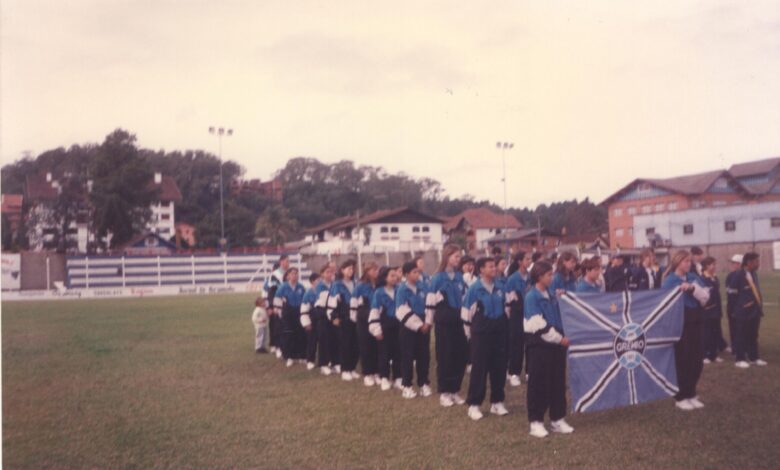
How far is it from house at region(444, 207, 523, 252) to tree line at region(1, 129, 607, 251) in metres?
1.26

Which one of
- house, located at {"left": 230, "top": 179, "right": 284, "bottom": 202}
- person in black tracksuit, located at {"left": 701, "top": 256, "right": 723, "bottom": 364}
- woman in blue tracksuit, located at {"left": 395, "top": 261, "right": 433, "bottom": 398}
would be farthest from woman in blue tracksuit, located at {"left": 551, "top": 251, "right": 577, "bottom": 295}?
house, located at {"left": 230, "top": 179, "right": 284, "bottom": 202}

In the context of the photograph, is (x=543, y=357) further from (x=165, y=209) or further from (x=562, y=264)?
(x=165, y=209)

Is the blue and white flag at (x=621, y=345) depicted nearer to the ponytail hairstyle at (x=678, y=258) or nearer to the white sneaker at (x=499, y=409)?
the ponytail hairstyle at (x=678, y=258)

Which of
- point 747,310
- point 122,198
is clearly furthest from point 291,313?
point 122,198

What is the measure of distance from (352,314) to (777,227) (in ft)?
62.2

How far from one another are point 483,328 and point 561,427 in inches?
49.1

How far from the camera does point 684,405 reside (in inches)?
271

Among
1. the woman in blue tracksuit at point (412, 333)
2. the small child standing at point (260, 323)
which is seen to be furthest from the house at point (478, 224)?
the woman in blue tracksuit at point (412, 333)

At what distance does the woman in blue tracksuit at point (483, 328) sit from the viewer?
672 cm

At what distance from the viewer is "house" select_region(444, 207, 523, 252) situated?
5044cm

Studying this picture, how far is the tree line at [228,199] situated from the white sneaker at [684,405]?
8.11 m

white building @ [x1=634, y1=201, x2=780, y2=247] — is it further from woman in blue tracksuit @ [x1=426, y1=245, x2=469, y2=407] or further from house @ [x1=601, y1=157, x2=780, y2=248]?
woman in blue tracksuit @ [x1=426, y1=245, x2=469, y2=407]

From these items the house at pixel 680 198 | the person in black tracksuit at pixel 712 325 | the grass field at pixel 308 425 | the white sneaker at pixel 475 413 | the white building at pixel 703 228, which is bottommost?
the grass field at pixel 308 425

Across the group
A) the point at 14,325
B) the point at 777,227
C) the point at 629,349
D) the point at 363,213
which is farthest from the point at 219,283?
the point at 629,349
